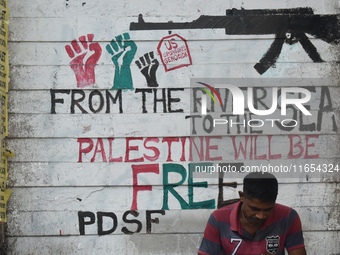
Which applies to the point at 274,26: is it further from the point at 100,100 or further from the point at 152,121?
the point at 100,100

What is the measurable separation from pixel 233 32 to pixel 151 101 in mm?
929

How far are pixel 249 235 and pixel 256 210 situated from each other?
0.21 meters

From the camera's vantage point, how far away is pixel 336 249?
4.27 meters

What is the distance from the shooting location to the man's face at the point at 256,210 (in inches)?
106

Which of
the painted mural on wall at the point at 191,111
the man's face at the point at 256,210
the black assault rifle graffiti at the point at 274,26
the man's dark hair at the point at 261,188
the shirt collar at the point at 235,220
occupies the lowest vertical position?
the shirt collar at the point at 235,220

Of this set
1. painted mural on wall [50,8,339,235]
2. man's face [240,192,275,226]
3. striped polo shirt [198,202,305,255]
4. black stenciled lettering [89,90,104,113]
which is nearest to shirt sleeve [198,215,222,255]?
striped polo shirt [198,202,305,255]

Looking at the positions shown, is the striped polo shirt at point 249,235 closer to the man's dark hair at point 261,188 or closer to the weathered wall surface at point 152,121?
the man's dark hair at point 261,188

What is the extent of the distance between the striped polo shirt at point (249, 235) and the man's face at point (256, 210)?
11 cm

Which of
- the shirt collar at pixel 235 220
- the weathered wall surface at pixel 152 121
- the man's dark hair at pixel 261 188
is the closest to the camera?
the man's dark hair at pixel 261 188

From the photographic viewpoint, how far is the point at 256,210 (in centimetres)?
272

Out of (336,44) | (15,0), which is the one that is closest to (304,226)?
(336,44)

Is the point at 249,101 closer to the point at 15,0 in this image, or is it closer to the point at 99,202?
the point at 99,202

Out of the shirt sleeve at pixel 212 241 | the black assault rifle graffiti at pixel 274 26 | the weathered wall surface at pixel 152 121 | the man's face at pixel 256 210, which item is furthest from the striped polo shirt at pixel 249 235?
the black assault rifle graffiti at pixel 274 26

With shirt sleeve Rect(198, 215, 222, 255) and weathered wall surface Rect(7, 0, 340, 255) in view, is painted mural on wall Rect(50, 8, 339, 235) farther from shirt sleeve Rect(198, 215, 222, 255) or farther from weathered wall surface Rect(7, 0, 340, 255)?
shirt sleeve Rect(198, 215, 222, 255)
